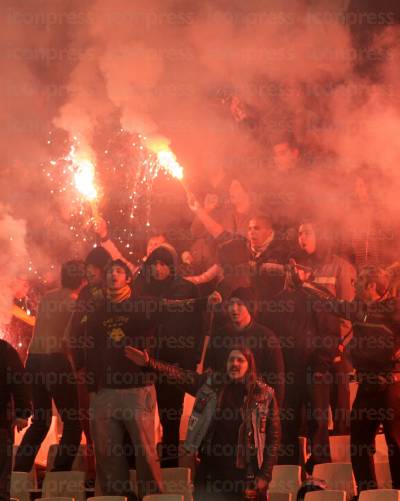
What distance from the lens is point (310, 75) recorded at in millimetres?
7910

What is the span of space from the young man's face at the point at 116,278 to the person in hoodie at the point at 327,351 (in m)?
1.35

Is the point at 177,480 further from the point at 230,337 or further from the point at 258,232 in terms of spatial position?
the point at 258,232

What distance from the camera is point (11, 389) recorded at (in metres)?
6.15

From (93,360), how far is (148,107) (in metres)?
2.22

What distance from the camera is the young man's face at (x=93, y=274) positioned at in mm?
7523

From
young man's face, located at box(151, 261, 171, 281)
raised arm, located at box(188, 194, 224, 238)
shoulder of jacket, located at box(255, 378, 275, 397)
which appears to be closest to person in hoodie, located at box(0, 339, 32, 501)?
shoulder of jacket, located at box(255, 378, 275, 397)

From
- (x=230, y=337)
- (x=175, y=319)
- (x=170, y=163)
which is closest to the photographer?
(x=230, y=337)

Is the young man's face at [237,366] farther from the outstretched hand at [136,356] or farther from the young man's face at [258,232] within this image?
the young man's face at [258,232]

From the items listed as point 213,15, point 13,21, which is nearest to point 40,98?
point 13,21

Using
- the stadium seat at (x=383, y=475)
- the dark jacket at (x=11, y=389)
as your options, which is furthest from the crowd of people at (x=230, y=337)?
the dark jacket at (x=11, y=389)

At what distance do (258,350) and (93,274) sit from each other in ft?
4.65

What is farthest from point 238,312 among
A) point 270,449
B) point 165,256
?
point 270,449

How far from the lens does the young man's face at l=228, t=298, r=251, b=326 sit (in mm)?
7270

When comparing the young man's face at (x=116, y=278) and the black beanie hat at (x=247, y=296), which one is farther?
the black beanie hat at (x=247, y=296)
